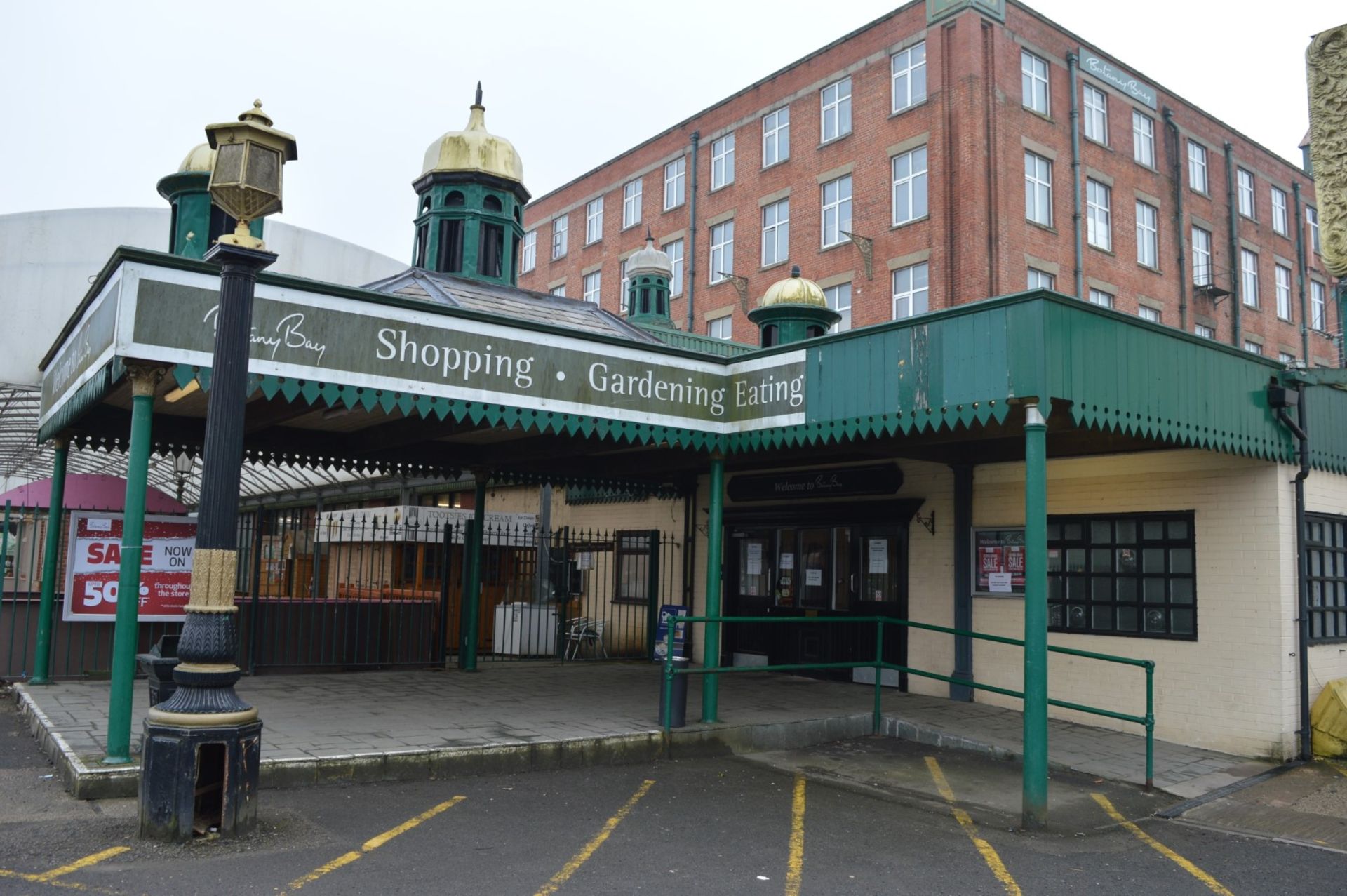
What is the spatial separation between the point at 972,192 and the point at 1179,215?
1037 centimetres

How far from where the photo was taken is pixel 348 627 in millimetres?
14047

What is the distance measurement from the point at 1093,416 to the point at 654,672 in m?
8.50

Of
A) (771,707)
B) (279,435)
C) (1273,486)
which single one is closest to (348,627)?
(279,435)

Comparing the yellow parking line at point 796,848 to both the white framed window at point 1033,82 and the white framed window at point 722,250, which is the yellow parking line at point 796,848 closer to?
the white framed window at point 1033,82

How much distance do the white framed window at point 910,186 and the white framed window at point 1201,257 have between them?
1134cm

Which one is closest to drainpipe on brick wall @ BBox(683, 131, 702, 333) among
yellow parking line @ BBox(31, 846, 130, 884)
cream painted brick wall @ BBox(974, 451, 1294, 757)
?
cream painted brick wall @ BBox(974, 451, 1294, 757)

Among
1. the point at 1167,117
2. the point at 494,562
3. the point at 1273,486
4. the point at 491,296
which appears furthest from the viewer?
the point at 1167,117

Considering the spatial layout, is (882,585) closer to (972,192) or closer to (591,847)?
(591,847)

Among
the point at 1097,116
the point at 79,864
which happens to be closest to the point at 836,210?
the point at 1097,116

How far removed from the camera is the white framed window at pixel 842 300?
29.0 metres

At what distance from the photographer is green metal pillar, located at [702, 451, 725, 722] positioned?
10312mm

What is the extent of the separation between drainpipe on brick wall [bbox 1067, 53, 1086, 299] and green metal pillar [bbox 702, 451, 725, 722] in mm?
20303

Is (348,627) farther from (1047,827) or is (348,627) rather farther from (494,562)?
(1047,827)

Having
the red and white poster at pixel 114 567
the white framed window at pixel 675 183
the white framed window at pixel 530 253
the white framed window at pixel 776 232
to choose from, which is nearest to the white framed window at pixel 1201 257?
the white framed window at pixel 776 232
